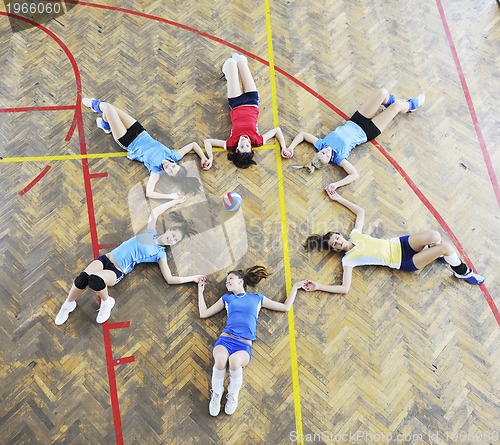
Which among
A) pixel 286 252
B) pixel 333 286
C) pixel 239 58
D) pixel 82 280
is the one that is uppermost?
pixel 239 58

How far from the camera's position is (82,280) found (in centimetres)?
495

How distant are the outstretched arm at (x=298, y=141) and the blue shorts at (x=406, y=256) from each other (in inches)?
61.8

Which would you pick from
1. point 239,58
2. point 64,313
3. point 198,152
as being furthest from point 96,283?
point 239,58

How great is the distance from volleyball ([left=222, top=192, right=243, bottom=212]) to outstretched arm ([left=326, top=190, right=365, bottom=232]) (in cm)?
102

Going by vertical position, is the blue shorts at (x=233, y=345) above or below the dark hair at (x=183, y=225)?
below

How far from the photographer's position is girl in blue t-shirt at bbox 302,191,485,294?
5.28 m

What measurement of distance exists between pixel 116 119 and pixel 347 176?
8.80 ft

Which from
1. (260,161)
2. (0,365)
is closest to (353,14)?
(260,161)

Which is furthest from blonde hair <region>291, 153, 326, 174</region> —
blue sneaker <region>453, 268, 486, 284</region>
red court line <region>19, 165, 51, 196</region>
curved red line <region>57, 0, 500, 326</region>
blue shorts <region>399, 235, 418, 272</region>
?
red court line <region>19, 165, 51, 196</region>

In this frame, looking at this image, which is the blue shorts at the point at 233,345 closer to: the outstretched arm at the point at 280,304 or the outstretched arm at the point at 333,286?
the outstretched arm at the point at 280,304

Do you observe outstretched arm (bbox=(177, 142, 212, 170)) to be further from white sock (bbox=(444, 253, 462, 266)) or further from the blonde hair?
white sock (bbox=(444, 253, 462, 266))

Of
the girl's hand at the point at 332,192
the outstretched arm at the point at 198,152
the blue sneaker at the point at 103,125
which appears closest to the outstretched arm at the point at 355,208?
the girl's hand at the point at 332,192

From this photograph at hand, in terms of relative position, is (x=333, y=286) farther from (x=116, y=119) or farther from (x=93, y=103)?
(x=93, y=103)

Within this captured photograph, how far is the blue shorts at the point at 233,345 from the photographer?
4.81 m
